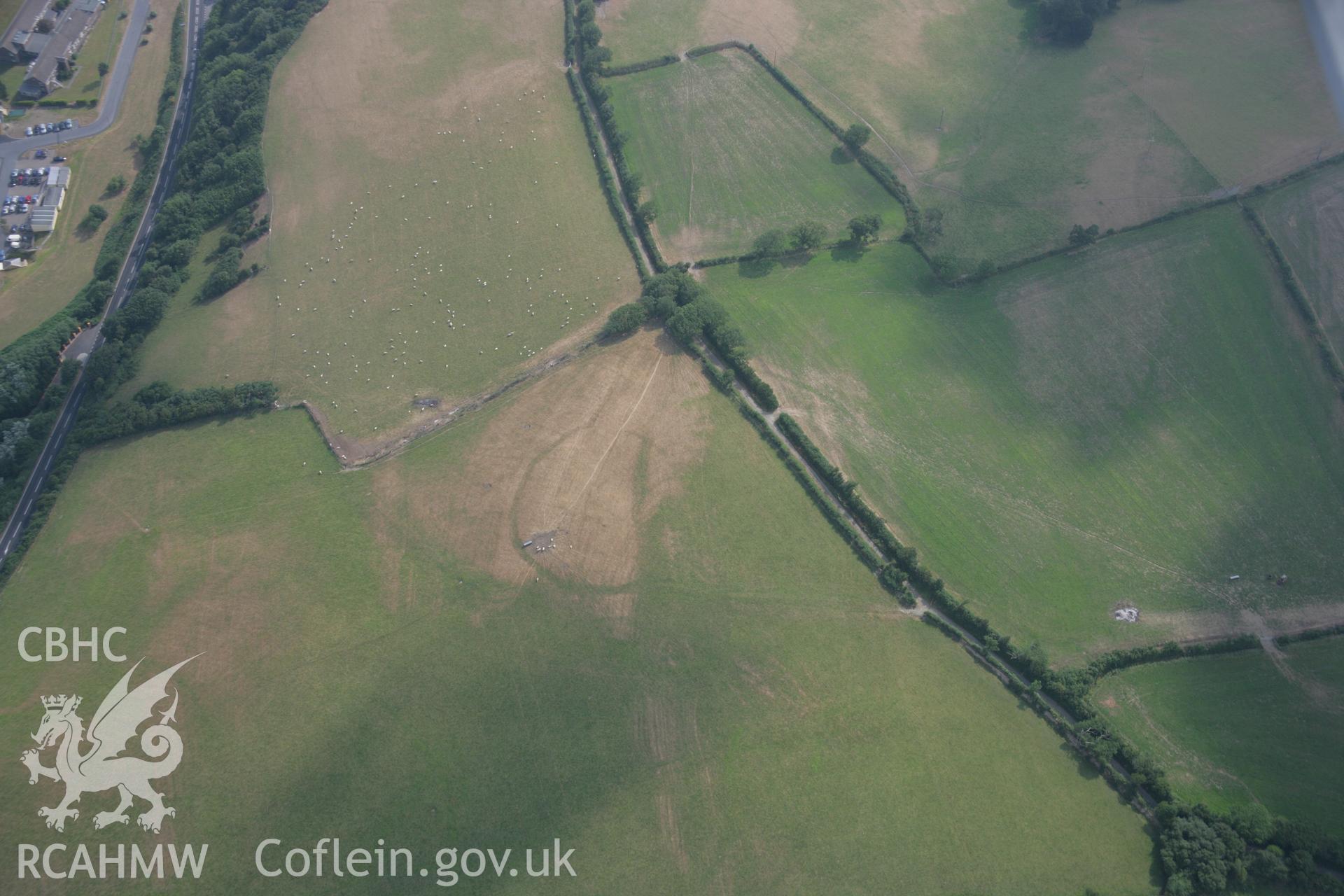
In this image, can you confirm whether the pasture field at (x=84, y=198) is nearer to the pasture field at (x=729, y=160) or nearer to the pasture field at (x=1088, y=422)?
the pasture field at (x=729, y=160)

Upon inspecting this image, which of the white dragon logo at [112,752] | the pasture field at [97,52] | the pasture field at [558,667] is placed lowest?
the white dragon logo at [112,752]

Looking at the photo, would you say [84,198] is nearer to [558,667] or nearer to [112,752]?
[112,752]

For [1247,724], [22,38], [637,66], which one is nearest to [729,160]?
[637,66]

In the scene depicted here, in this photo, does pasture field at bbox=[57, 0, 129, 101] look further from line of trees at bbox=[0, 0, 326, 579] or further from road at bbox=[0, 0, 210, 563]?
line of trees at bbox=[0, 0, 326, 579]

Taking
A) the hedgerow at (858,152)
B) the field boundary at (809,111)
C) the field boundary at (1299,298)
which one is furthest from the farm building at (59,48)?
the field boundary at (1299,298)

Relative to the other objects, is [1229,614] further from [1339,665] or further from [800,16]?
[800,16]
